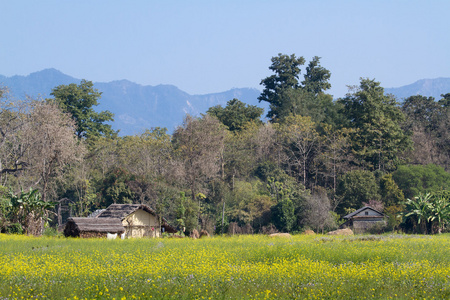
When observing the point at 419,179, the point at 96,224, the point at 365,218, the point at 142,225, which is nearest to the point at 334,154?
the point at 419,179

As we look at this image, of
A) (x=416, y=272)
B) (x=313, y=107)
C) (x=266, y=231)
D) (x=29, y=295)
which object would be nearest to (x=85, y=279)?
(x=29, y=295)

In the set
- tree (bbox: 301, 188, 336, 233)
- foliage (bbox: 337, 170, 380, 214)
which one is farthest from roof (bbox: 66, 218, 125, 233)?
foliage (bbox: 337, 170, 380, 214)

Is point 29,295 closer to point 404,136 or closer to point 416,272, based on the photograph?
point 416,272

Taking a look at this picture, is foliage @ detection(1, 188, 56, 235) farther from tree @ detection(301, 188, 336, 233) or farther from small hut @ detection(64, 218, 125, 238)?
tree @ detection(301, 188, 336, 233)

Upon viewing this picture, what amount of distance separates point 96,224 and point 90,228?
750mm

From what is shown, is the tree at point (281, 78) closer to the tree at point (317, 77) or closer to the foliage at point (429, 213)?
the tree at point (317, 77)

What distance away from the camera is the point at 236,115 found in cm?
7200

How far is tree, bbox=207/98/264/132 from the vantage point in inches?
2795

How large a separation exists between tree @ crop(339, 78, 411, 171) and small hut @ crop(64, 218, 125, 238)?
28.9 meters

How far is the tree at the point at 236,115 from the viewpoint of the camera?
7100 cm

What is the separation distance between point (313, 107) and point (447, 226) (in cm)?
2834

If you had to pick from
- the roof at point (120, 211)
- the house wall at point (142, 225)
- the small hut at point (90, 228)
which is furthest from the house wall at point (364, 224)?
the small hut at point (90, 228)

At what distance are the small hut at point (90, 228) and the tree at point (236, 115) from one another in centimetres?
3247

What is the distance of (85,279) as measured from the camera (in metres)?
15.4
